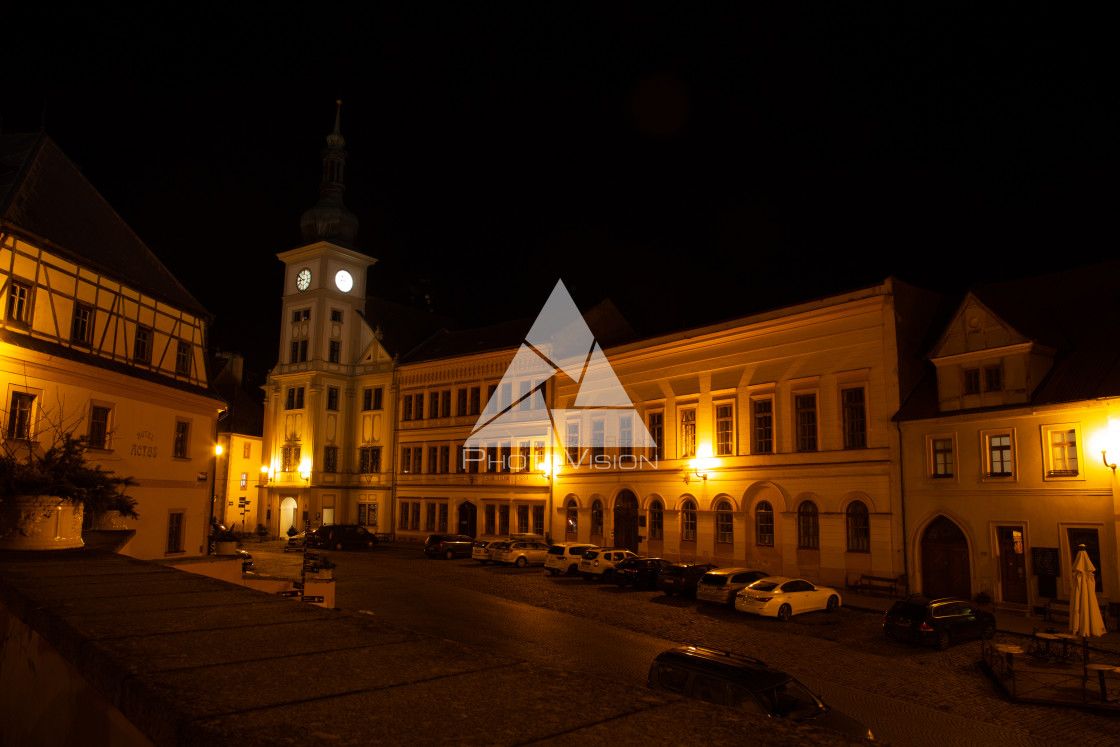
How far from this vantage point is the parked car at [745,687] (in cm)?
1075

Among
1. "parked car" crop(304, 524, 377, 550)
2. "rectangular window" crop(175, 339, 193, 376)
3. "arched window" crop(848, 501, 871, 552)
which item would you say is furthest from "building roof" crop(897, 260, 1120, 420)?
"parked car" crop(304, 524, 377, 550)

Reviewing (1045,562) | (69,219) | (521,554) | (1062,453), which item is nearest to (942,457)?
(1062,453)

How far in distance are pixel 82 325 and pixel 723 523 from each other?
26473 millimetres

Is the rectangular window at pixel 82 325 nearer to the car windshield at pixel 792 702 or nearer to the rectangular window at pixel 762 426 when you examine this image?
the car windshield at pixel 792 702

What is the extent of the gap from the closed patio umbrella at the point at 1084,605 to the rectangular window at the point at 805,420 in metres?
15.5

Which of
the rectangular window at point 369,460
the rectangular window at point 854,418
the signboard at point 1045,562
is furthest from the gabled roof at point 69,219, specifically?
the signboard at point 1045,562

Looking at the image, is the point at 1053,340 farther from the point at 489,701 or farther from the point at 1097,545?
the point at 489,701

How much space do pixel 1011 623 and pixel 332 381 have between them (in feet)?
159

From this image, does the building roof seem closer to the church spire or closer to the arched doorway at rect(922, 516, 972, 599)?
the arched doorway at rect(922, 516, 972, 599)

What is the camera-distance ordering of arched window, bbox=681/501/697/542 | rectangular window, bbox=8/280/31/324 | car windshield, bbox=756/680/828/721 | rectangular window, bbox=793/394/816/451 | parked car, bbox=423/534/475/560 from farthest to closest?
parked car, bbox=423/534/475/560 → arched window, bbox=681/501/697/542 → rectangular window, bbox=793/394/816/451 → rectangular window, bbox=8/280/31/324 → car windshield, bbox=756/680/828/721

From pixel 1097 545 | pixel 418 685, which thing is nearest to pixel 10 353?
pixel 418 685

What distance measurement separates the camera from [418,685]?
3.94 meters

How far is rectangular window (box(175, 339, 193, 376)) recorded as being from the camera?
29.9m

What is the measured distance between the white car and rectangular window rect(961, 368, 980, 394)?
8.93 metres
